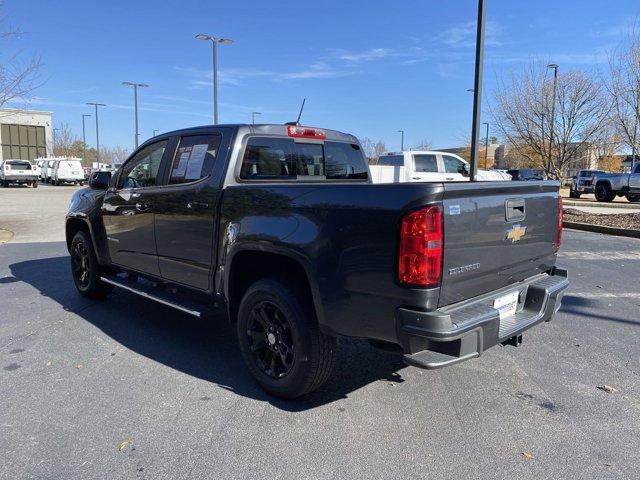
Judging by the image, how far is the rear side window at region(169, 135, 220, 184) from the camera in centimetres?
434

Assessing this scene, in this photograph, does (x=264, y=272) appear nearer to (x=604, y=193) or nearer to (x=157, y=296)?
(x=157, y=296)

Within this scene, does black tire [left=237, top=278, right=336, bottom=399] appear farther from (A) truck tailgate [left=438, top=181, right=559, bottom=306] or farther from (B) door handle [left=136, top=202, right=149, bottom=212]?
(B) door handle [left=136, top=202, right=149, bottom=212]

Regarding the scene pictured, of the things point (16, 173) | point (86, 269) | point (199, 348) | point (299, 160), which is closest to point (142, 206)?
point (199, 348)

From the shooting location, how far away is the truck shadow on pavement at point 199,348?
3975 mm

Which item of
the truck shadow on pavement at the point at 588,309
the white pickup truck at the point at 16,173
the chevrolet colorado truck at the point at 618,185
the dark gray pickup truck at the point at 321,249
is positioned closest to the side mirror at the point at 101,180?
the dark gray pickup truck at the point at 321,249

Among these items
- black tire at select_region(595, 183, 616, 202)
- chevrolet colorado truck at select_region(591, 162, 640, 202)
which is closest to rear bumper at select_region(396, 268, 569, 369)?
chevrolet colorado truck at select_region(591, 162, 640, 202)

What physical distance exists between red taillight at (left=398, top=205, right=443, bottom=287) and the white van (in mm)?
44297

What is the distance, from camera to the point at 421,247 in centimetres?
287

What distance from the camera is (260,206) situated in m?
3.69

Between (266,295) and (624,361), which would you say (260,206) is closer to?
(266,295)

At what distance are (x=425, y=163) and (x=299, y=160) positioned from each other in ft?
48.7

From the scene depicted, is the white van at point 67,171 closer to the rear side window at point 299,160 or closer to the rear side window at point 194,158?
the rear side window at point 194,158

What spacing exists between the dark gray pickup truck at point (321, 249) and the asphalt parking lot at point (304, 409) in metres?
0.44

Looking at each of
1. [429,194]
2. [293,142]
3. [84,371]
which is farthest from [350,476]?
[293,142]
